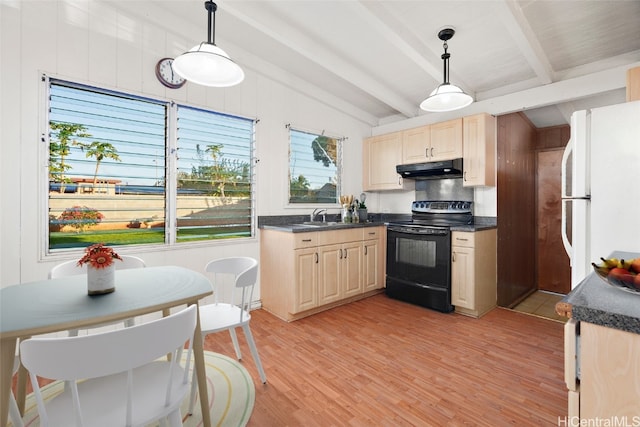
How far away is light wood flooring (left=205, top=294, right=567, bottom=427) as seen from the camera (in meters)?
1.67

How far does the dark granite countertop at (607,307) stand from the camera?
0.75 m

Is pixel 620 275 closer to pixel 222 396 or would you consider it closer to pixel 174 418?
pixel 174 418

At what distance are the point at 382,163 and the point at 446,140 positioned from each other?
3.08ft

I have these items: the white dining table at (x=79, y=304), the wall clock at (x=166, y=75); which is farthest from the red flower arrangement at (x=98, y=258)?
the wall clock at (x=166, y=75)

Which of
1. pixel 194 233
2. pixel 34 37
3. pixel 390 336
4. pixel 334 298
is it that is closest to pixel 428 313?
pixel 390 336

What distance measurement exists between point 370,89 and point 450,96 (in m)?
1.31

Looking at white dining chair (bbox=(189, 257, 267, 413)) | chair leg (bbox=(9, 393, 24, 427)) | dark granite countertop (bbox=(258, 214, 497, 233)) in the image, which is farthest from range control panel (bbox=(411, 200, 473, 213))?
chair leg (bbox=(9, 393, 24, 427))

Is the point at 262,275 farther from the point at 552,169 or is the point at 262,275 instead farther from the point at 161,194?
the point at 552,169

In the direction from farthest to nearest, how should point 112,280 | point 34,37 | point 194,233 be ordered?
point 194,233 < point 34,37 < point 112,280

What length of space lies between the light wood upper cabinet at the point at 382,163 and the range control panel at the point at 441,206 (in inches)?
11.7

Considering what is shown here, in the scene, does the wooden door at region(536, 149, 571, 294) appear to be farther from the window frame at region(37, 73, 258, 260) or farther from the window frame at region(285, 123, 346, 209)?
the window frame at region(37, 73, 258, 260)

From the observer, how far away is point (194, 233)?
2.95m

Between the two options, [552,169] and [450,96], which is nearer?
[450,96]

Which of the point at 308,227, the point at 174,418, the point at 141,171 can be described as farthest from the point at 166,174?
the point at 174,418
